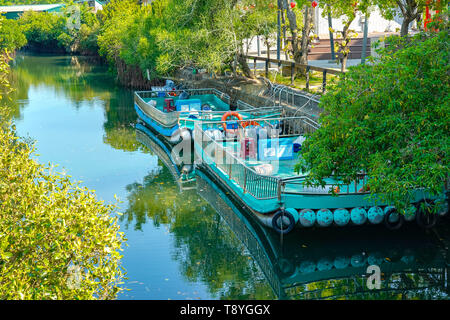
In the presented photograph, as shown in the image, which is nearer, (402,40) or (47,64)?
(402,40)

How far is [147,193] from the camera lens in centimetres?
1981

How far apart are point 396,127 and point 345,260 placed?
3.99m

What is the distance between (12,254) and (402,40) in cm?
1037

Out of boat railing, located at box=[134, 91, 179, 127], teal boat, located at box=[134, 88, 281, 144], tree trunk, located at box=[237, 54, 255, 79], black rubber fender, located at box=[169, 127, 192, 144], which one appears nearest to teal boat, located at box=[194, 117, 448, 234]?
teal boat, located at box=[134, 88, 281, 144]

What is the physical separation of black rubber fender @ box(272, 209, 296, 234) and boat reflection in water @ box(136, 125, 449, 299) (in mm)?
285

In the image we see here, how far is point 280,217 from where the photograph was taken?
14477 millimetres

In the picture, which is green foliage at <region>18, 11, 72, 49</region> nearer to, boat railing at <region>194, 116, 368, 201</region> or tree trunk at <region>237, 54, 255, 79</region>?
tree trunk at <region>237, 54, 255, 79</region>

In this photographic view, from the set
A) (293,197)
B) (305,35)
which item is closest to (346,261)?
(293,197)

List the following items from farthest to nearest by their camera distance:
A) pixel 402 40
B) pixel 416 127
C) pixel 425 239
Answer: pixel 425 239 → pixel 402 40 → pixel 416 127

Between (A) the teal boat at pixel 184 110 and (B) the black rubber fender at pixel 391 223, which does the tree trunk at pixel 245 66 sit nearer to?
(A) the teal boat at pixel 184 110

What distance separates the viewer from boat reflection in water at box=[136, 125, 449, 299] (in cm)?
1235
